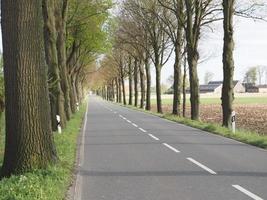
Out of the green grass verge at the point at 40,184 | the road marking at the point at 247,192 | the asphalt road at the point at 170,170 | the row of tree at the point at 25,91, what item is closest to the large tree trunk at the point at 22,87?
the row of tree at the point at 25,91

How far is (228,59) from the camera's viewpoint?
25.4 m

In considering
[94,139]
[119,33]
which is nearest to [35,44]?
[94,139]

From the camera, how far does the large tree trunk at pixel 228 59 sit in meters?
25.3

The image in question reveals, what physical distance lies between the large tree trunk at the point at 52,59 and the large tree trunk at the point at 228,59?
8.22 m

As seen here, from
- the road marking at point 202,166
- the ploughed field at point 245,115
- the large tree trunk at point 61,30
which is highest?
the large tree trunk at point 61,30

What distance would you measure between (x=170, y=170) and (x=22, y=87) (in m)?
3.91

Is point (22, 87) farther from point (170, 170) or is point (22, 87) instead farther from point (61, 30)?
point (61, 30)

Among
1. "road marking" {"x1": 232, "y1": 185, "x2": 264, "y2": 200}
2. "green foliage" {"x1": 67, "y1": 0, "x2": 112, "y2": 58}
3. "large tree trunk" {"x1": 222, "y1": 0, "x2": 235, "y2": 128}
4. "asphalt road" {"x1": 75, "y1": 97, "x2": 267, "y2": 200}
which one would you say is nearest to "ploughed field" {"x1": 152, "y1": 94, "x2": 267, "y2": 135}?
"large tree trunk" {"x1": 222, "y1": 0, "x2": 235, "y2": 128}

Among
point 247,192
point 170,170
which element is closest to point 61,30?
point 170,170

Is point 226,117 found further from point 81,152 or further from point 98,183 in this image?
point 98,183

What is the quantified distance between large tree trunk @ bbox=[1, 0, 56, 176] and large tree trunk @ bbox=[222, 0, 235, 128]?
52.1 feet

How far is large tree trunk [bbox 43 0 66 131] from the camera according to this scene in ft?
69.8

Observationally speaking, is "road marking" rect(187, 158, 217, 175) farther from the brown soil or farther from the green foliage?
the green foliage

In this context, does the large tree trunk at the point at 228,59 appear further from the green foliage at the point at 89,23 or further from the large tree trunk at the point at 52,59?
the green foliage at the point at 89,23
